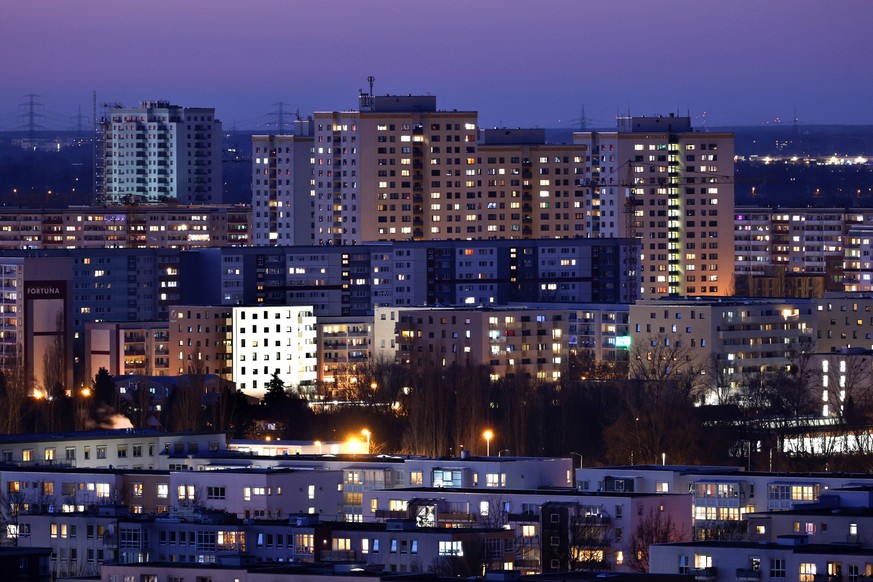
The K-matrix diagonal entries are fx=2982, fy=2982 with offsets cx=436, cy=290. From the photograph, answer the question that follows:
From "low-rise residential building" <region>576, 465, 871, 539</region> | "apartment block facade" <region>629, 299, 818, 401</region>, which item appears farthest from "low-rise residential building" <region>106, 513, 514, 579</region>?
"apartment block facade" <region>629, 299, 818, 401</region>

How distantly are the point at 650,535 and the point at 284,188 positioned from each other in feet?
149

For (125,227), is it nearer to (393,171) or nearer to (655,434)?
(393,171)

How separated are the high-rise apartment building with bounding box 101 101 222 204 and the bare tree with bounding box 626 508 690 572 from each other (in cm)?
6797

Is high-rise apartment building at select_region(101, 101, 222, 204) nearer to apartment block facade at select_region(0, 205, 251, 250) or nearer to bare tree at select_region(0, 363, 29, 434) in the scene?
apartment block facade at select_region(0, 205, 251, 250)

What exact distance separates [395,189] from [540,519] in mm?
40111

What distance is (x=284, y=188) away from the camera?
237ft

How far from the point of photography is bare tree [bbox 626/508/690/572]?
27.0 meters

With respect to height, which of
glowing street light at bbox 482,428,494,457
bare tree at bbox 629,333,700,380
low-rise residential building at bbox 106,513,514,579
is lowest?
low-rise residential building at bbox 106,513,514,579

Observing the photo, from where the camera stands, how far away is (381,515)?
28.8 metres

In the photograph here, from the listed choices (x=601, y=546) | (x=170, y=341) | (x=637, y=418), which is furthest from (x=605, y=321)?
(x=601, y=546)

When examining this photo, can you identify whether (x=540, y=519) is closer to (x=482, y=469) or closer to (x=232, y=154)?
(x=482, y=469)

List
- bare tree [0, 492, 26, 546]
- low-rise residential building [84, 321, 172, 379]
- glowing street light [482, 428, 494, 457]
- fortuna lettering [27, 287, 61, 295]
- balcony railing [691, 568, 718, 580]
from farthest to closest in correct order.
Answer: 1. fortuna lettering [27, 287, 61, 295]
2. low-rise residential building [84, 321, 172, 379]
3. glowing street light [482, 428, 494, 457]
4. bare tree [0, 492, 26, 546]
5. balcony railing [691, 568, 718, 580]

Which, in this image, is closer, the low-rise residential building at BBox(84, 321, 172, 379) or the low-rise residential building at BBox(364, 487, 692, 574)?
the low-rise residential building at BBox(364, 487, 692, 574)

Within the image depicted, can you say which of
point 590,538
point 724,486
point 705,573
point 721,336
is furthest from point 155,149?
point 705,573
